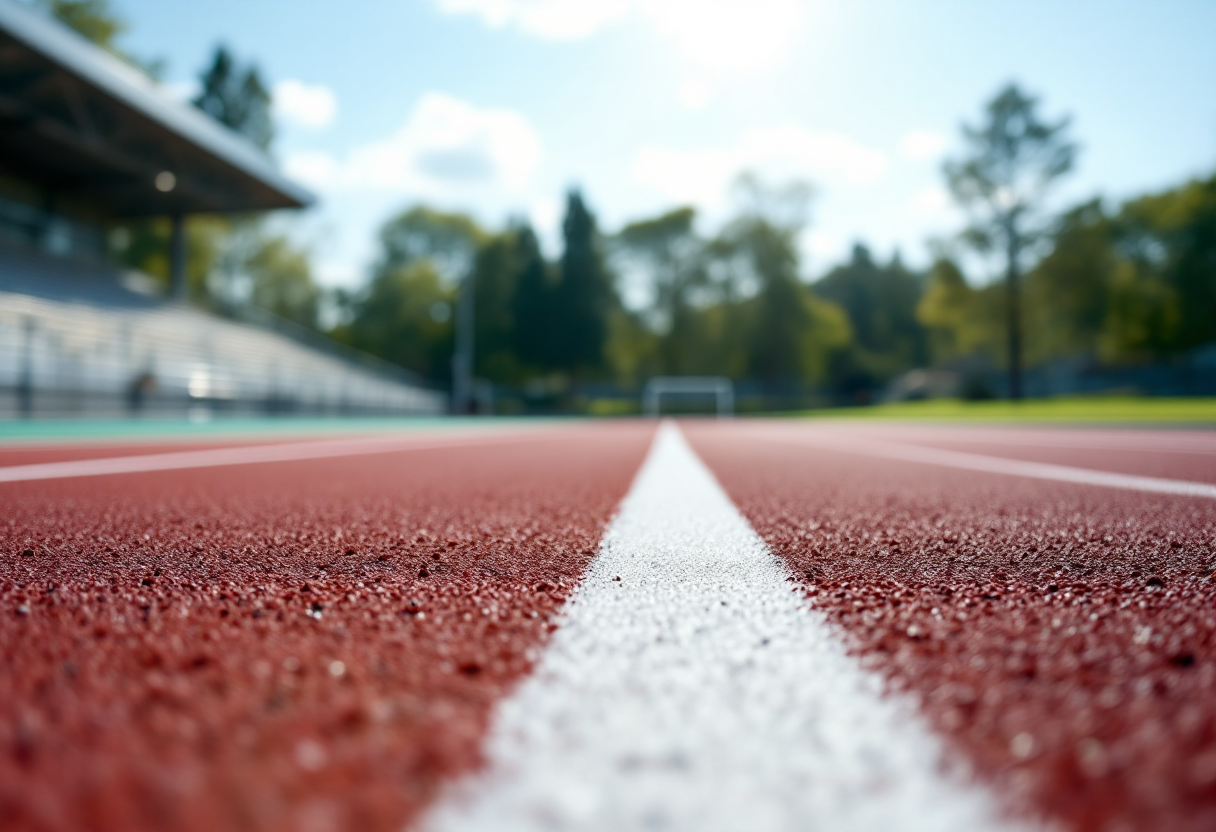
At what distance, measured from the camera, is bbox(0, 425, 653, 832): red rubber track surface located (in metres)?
0.46

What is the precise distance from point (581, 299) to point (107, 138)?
2385 centimetres

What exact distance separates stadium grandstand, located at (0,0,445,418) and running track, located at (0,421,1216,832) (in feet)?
41.3

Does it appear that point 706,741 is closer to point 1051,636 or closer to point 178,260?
point 1051,636

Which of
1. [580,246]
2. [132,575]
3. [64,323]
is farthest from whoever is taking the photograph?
[580,246]

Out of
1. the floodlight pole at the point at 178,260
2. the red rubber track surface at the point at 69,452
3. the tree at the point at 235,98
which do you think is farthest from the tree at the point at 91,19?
the red rubber track surface at the point at 69,452

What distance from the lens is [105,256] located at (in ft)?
82.3

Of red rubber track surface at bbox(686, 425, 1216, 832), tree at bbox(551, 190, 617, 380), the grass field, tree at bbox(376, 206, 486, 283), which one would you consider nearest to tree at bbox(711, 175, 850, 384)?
tree at bbox(551, 190, 617, 380)

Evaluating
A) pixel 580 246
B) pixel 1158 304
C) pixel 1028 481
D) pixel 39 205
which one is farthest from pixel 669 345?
pixel 1028 481

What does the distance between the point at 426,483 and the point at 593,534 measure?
150cm

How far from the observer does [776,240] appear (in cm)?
4184

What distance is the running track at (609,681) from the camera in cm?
45

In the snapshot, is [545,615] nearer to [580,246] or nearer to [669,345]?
[580,246]

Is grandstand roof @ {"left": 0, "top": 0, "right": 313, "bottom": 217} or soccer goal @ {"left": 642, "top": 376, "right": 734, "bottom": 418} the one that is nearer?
grandstand roof @ {"left": 0, "top": 0, "right": 313, "bottom": 217}

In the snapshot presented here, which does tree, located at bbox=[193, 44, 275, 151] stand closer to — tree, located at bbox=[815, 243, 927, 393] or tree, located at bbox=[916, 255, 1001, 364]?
tree, located at bbox=[916, 255, 1001, 364]
